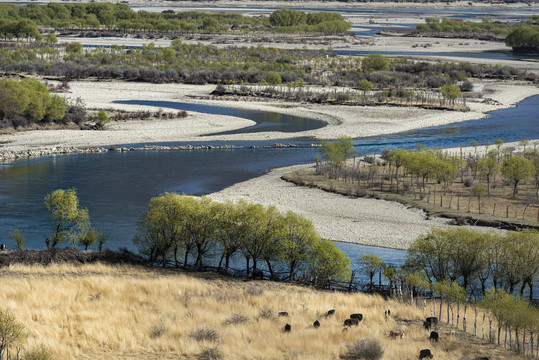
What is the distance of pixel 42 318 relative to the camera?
1163 inches

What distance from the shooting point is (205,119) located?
91.5 metres

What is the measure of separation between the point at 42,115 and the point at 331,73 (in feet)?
224

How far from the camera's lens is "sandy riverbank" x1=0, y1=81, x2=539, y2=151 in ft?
260

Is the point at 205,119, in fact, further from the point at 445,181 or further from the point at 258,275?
the point at 258,275

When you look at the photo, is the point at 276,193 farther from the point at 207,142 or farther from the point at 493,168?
the point at 207,142

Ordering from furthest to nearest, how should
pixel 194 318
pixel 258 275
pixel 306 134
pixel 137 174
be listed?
pixel 306 134
pixel 137 174
pixel 258 275
pixel 194 318

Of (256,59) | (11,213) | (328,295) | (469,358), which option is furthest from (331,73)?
(469,358)

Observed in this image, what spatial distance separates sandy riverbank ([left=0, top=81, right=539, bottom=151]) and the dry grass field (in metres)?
43.2

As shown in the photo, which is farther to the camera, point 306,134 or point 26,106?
point 306,134

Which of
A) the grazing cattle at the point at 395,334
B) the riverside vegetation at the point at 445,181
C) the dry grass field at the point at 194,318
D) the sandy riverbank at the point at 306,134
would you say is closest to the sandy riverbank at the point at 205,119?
the sandy riverbank at the point at 306,134

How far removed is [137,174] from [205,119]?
2825cm

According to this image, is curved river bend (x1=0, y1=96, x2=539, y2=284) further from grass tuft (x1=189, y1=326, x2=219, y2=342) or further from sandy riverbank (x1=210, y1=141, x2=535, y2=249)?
grass tuft (x1=189, y1=326, x2=219, y2=342)

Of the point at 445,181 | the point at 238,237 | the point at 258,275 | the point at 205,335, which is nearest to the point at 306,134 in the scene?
the point at 445,181

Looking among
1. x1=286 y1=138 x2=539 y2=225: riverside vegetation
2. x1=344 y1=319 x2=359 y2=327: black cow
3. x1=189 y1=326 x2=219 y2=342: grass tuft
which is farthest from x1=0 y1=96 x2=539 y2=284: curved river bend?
x1=189 y1=326 x2=219 y2=342: grass tuft
